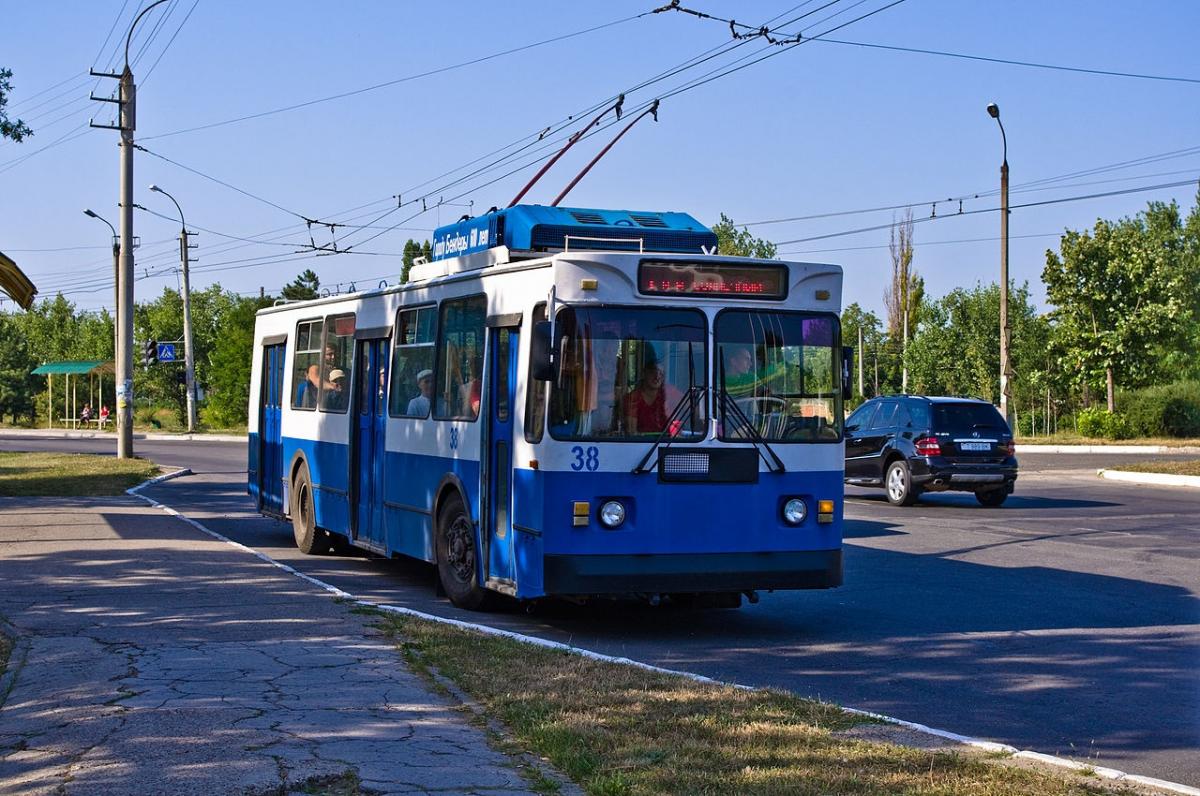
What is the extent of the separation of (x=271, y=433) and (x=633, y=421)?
8.92 m

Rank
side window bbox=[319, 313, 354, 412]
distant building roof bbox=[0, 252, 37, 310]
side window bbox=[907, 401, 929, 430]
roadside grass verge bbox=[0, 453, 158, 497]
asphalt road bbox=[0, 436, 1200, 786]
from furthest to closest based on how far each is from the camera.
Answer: roadside grass verge bbox=[0, 453, 158, 497] < side window bbox=[907, 401, 929, 430] < distant building roof bbox=[0, 252, 37, 310] < side window bbox=[319, 313, 354, 412] < asphalt road bbox=[0, 436, 1200, 786]

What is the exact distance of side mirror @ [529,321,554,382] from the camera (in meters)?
10.1

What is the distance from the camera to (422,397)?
508 inches

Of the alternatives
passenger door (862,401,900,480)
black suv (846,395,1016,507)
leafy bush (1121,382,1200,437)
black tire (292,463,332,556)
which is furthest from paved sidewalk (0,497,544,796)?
leafy bush (1121,382,1200,437)

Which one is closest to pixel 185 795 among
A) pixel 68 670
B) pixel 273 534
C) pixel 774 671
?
pixel 68 670

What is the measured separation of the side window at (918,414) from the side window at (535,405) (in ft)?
45.3

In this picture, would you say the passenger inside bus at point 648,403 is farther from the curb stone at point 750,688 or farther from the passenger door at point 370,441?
the passenger door at point 370,441

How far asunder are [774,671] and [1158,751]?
2702 millimetres

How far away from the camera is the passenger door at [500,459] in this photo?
35.6 ft

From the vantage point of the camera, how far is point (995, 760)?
20.9 feet

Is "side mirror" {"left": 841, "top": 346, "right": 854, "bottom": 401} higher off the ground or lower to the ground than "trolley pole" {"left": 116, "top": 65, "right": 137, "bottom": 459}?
lower

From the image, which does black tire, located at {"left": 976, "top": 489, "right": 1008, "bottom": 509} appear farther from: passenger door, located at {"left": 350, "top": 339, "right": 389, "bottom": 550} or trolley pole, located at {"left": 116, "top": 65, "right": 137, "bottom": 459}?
trolley pole, located at {"left": 116, "top": 65, "right": 137, "bottom": 459}

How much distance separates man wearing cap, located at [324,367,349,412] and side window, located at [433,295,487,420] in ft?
9.07

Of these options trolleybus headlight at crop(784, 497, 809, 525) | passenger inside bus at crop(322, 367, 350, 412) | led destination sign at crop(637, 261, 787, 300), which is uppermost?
led destination sign at crop(637, 261, 787, 300)
